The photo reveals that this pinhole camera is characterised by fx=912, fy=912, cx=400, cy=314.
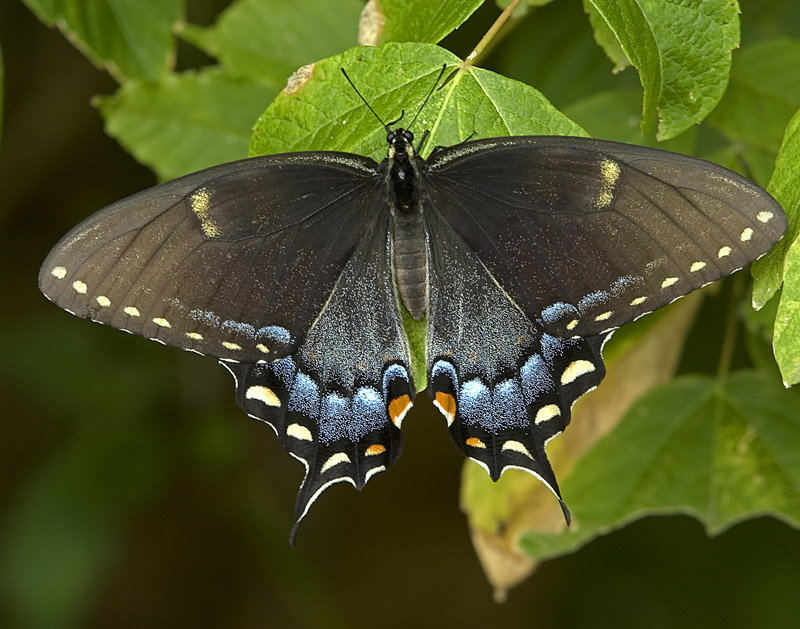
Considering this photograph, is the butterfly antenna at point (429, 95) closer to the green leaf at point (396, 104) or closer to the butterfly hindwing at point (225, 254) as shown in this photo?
the green leaf at point (396, 104)

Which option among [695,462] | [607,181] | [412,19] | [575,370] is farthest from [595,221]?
[695,462]

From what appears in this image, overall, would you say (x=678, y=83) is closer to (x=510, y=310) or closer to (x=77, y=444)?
(x=510, y=310)

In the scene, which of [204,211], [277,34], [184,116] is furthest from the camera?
[277,34]

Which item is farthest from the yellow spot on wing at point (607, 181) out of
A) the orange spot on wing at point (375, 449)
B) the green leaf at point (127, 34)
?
the green leaf at point (127, 34)

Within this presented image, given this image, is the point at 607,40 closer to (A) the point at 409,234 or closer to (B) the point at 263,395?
(A) the point at 409,234

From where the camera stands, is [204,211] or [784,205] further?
[204,211]

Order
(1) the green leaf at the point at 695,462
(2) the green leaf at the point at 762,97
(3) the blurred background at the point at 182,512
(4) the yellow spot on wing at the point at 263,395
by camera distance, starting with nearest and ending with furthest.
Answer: (4) the yellow spot on wing at the point at 263,395 < (2) the green leaf at the point at 762,97 < (1) the green leaf at the point at 695,462 < (3) the blurred background at the point at 182,512
